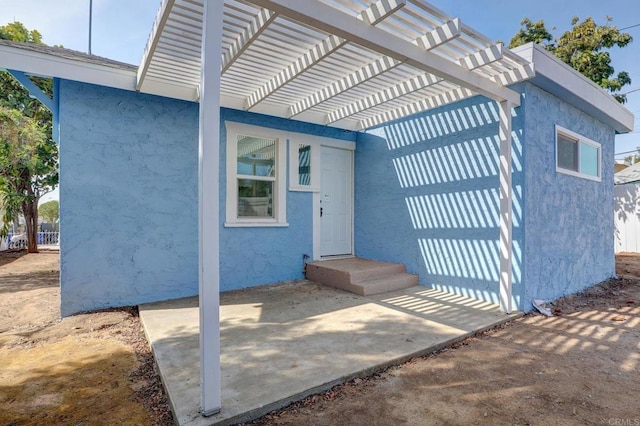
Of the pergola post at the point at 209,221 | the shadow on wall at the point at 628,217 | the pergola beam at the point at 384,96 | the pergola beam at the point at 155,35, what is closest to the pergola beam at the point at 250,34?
the pergola beam at the point at 155,35

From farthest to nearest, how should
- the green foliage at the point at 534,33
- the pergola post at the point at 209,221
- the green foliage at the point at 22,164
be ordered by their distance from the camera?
the green foliage at the point at 534,33 → the green foliage at the point at 22,164 → the pergola post at the point at 209,221

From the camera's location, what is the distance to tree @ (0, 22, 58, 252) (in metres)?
8.41

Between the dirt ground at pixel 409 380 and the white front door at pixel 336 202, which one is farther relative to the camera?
the white front door at pixel 336 202

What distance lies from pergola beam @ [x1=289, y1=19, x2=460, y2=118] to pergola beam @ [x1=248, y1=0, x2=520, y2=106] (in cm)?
13

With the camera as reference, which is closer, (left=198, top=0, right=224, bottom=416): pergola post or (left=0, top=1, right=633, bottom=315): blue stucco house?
(left=198, top=0, right=224, bottom=416): pergola post

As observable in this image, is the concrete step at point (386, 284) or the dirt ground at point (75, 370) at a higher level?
the concrete step at point (386, 284)

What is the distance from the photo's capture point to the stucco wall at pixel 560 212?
4.35 m

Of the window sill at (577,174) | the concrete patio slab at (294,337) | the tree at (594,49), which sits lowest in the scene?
the concrete patio slab at (294,337)

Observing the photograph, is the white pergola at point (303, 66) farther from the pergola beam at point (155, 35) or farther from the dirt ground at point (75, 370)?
the dirt ground at point (75, 370)

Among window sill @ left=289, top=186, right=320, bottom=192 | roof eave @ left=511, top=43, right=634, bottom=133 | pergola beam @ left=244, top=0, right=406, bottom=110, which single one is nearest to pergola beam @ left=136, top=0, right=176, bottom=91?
pergola beam @ left=244, top=0, right=406, bottom=110

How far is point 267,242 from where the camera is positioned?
5590 mm

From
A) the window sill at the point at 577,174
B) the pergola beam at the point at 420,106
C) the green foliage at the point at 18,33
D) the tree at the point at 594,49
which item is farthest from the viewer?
the tree at the point at 594,49

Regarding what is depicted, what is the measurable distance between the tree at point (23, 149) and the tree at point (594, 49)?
1656 centimetres

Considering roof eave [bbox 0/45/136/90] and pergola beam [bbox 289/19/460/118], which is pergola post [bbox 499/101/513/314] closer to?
pergola beam [bbox 289/19/460/118]
